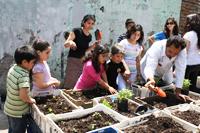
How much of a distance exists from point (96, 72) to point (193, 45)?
71.8 inches

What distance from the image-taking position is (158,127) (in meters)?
2.86

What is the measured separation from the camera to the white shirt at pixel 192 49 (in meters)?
4.70

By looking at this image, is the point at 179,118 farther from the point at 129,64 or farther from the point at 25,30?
the point at 25,30

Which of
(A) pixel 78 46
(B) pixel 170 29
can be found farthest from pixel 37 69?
(B) pixel 170 29

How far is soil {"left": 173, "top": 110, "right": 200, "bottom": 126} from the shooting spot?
3086 millimetres

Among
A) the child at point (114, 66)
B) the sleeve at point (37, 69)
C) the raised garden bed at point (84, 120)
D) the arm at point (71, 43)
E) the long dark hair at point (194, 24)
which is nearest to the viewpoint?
the raised garden bed at point (84, 120)

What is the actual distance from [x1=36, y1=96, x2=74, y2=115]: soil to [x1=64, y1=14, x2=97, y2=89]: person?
50.0 inches

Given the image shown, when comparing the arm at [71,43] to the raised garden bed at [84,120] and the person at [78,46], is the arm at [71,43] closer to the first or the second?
the person at [78,46]

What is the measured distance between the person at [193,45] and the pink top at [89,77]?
1.64 m

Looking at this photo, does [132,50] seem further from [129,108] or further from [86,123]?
[86,123]

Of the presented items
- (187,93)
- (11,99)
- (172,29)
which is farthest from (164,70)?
(11,99)

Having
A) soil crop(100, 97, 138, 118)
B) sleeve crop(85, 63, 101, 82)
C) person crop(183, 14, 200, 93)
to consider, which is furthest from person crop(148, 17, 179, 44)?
soil crop(100, 97, 138, 118)

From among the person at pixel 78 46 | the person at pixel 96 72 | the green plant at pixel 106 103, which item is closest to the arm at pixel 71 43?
the person at pixel 78 46

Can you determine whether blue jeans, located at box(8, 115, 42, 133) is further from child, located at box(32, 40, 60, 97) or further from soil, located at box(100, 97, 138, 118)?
soil, located at box(100, 97, 138, 118)
